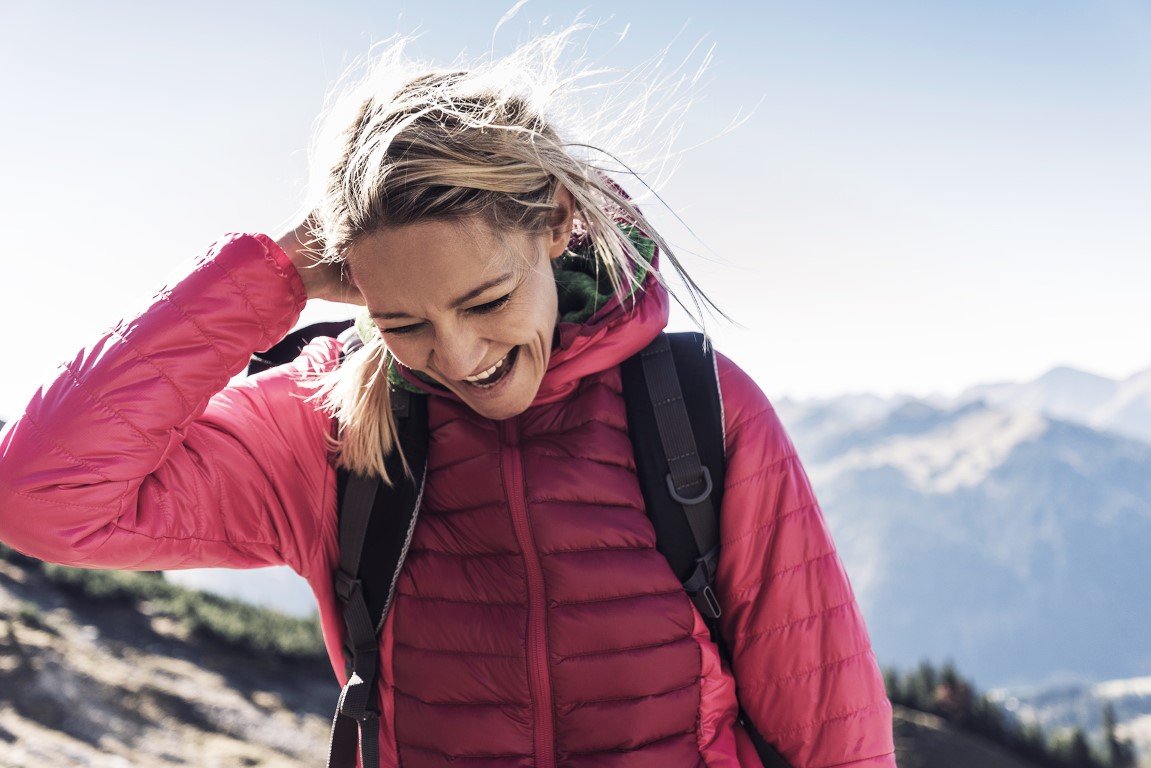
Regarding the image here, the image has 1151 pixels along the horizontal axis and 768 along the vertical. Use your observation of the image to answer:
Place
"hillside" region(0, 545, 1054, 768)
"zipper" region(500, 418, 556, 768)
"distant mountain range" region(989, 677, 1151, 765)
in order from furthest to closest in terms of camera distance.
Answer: "distant mountain range" region(989, 677, 1151, 765) → "hillside" region(0, 545, 1054, 768) → "zipper" region(500, 418, 556, 768)

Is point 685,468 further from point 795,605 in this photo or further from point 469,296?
point 469,296

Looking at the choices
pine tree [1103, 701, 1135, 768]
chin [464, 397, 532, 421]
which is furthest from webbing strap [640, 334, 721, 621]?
pine tree [1103, 701, 1135, 768]

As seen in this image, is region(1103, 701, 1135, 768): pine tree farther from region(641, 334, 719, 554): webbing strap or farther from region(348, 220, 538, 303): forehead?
region(348, 220, 538, 303): forehead

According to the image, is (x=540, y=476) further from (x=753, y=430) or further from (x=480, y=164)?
(x=480, y=164)

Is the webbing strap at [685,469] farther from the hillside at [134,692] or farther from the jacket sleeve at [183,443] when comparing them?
the hillside at [134,692]

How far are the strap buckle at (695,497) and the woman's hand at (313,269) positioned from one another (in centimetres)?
95

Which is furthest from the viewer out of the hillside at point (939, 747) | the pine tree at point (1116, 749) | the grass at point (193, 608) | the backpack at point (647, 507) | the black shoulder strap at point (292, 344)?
the pine tree at point (1116, 749)

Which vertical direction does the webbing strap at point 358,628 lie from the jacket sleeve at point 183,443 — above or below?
below

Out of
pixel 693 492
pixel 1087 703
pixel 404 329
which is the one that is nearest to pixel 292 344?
pixel 404 329

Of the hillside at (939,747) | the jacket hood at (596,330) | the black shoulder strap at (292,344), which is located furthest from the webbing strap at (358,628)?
the hillside at (939,747)

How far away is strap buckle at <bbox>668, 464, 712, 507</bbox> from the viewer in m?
2.27

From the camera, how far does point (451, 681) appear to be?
2.22 meters

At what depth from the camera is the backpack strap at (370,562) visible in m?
2.29

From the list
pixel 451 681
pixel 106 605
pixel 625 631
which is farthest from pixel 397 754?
pixel 106 605
